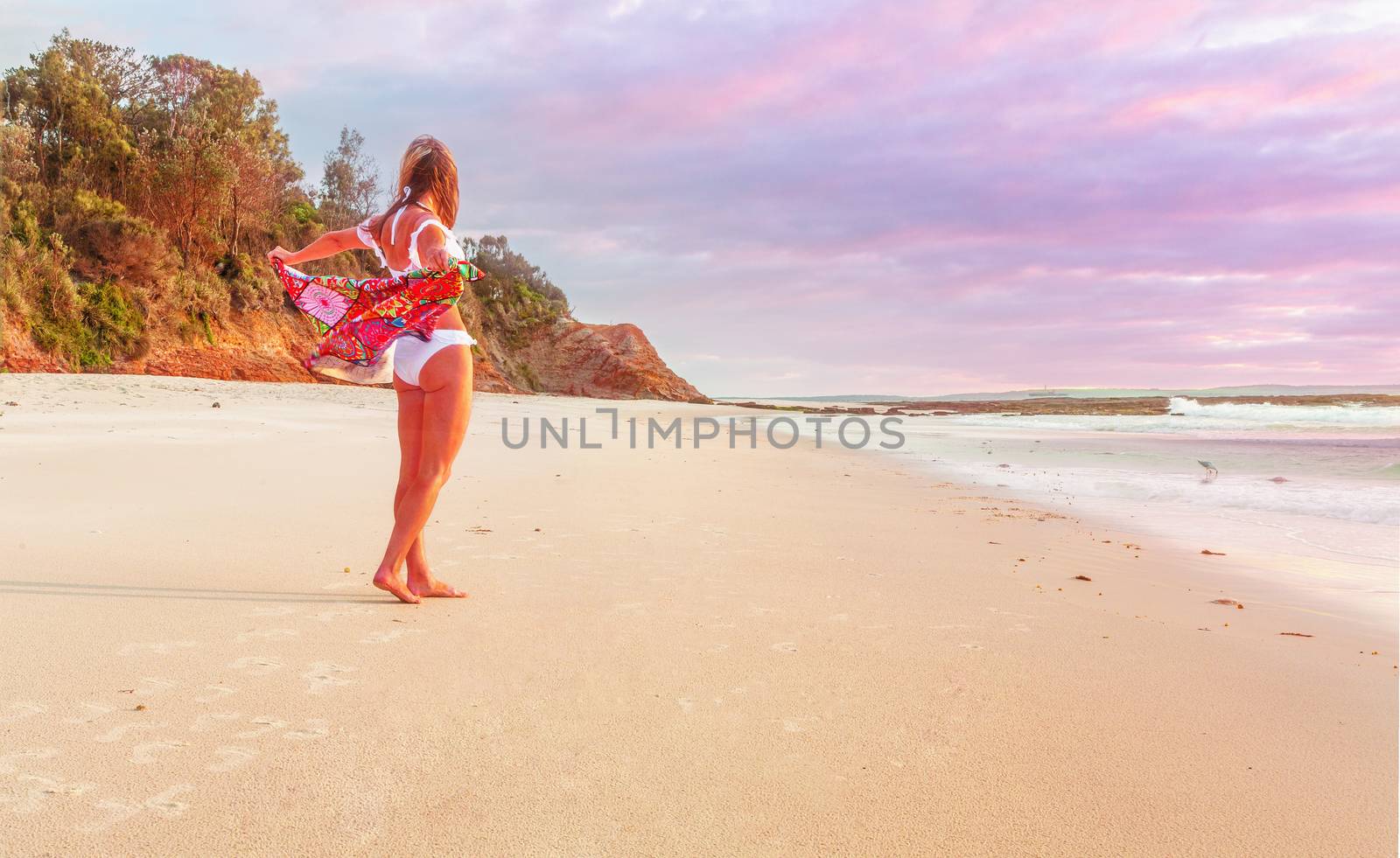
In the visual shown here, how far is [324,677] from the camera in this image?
2277 millimetres

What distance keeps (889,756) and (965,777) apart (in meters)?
0.18

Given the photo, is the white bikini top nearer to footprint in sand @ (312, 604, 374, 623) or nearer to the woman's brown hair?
the woman's brown hair

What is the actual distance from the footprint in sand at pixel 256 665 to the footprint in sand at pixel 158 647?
22cm

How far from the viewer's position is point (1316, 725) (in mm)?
2170

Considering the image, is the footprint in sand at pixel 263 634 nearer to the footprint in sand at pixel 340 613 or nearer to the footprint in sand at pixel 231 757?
the footprint in sand at pixel 340 613

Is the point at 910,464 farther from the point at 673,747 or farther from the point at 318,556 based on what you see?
the point at 673,747

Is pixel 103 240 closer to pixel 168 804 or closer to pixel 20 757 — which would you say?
pixel 20 757

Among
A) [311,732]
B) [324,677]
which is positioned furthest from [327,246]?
[311,732]

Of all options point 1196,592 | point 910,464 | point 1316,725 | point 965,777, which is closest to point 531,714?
point 965,777

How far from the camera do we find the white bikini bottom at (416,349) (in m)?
3.19

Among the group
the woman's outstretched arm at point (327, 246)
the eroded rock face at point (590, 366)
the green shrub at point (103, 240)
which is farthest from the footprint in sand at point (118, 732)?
the eroded rock face at point (590, 366)

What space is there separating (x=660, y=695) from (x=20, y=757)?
143 cm

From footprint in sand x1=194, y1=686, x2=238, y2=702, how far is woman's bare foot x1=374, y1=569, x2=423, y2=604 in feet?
3.02

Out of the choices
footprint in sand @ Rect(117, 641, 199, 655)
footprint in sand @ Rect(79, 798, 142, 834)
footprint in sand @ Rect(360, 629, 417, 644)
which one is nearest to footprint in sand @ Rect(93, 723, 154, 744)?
footprint in sand @ Rect(79, 798, 142, 834)
